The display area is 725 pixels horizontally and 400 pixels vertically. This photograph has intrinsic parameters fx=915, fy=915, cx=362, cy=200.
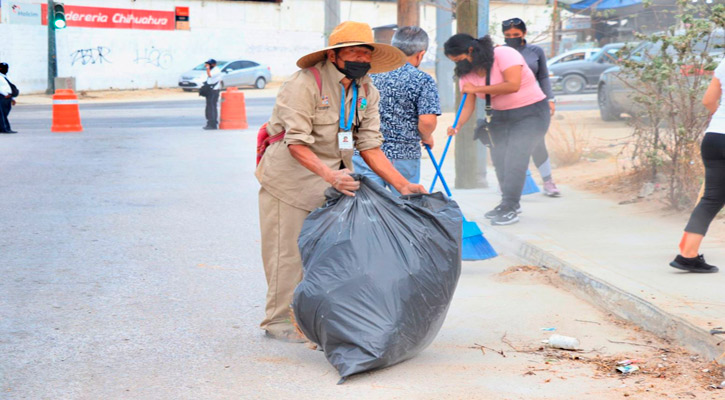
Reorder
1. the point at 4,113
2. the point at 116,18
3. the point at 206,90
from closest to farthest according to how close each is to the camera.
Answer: the point at 4,113, the point at 206,90, the point at 116,18

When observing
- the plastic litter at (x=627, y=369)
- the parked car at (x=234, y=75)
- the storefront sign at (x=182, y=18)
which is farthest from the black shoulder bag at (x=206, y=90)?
the storefront sign at (x=182, y=18)

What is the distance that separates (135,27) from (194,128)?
2290 centimetres

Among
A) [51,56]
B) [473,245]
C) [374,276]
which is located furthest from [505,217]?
[51,56]

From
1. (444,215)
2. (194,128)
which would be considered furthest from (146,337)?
(194,128)

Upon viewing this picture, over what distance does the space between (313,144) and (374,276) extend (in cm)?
83

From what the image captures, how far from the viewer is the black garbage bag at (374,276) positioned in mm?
4000

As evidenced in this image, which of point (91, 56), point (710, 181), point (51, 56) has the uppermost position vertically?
point (91, 56)

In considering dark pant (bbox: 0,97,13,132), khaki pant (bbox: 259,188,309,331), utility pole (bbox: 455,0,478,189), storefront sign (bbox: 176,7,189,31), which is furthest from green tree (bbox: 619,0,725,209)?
storefront sign (bbox: 176,7,189,31)

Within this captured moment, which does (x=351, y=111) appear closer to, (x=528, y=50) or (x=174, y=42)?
(x=528, y=50)

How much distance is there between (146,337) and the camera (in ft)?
15.9

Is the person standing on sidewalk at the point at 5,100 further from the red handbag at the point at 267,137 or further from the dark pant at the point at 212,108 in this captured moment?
the red handbag at the point at 267,137

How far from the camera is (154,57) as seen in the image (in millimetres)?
41625

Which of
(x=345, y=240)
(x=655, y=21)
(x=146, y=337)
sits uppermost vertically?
(x=655, y=21)

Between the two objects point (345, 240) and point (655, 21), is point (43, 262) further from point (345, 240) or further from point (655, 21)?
point (655, 21)
